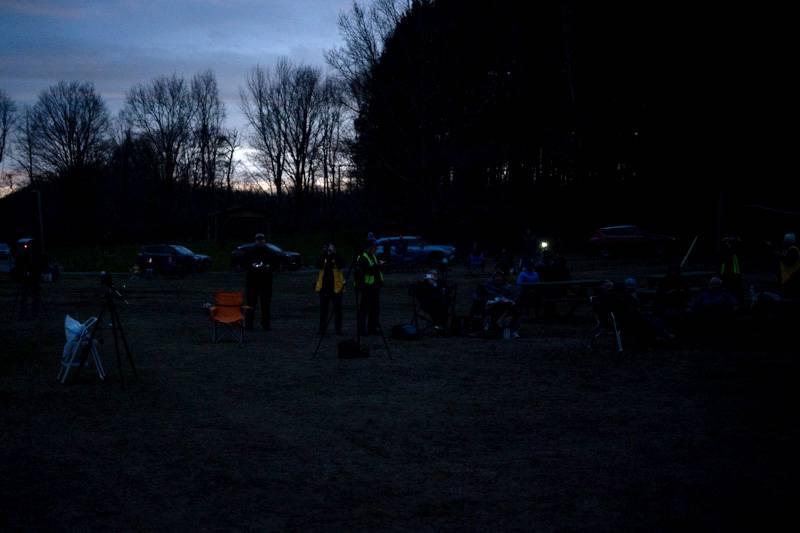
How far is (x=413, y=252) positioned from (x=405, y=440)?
3465cm

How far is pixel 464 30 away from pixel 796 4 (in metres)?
16.1

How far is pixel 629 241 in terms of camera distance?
135 feet

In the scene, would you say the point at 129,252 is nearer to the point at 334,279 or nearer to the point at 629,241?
the point at 629,241

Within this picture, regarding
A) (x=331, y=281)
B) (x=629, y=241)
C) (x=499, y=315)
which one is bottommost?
(x=499, y=315)

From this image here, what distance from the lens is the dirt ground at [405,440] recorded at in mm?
5371

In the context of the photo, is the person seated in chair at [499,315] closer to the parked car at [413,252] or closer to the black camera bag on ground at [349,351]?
the black camera bag on ground at [349,351]

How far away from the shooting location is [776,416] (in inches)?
321

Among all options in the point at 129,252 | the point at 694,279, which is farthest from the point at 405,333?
the point at 129,252

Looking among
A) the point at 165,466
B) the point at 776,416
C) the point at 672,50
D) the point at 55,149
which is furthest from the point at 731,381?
the point at 55,149

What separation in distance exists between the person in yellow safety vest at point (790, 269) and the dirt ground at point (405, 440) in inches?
86.5

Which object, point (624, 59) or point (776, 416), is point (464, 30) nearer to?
point (624, 59)

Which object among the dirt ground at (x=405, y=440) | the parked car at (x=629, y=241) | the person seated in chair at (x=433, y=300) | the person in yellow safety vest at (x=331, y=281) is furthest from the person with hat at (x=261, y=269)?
the parked car at (x=629, y=241)

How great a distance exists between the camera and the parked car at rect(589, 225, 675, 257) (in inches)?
1614

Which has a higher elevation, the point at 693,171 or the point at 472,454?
the point at 693,171
